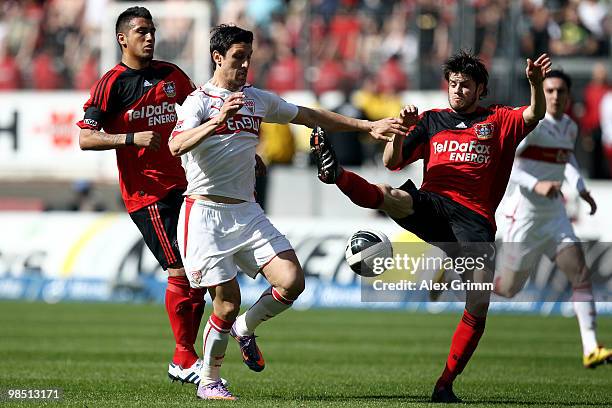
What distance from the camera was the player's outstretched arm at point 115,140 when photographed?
9.71 metres

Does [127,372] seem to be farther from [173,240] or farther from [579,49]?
[579,49]

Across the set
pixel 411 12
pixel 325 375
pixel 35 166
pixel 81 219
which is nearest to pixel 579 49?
pixel 411 12

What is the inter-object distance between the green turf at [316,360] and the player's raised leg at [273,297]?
391mm

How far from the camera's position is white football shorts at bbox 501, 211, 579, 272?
13.7m

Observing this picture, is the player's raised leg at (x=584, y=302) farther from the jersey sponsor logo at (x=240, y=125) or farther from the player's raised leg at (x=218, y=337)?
the jersey sponsor logo at (x=240, y=125)

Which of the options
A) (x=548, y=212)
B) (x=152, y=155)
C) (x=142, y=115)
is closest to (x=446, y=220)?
(x=152, y=155)

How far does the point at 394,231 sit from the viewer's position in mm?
20297

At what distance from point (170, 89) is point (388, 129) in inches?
85.7

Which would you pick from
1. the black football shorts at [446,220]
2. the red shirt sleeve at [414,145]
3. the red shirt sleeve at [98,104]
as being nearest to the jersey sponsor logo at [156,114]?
the red shirt sleeve at [98,104]

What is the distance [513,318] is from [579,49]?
6650 mm

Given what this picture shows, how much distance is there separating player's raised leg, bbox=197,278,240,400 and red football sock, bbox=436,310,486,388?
1.70m

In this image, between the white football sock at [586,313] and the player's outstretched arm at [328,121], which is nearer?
the player's outstretched arm at [328,121]

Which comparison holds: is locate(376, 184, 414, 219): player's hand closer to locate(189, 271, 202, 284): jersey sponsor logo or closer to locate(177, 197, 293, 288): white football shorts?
locate(177, 197, 293, 288): white football shorts

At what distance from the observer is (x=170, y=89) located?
35.6 feet
